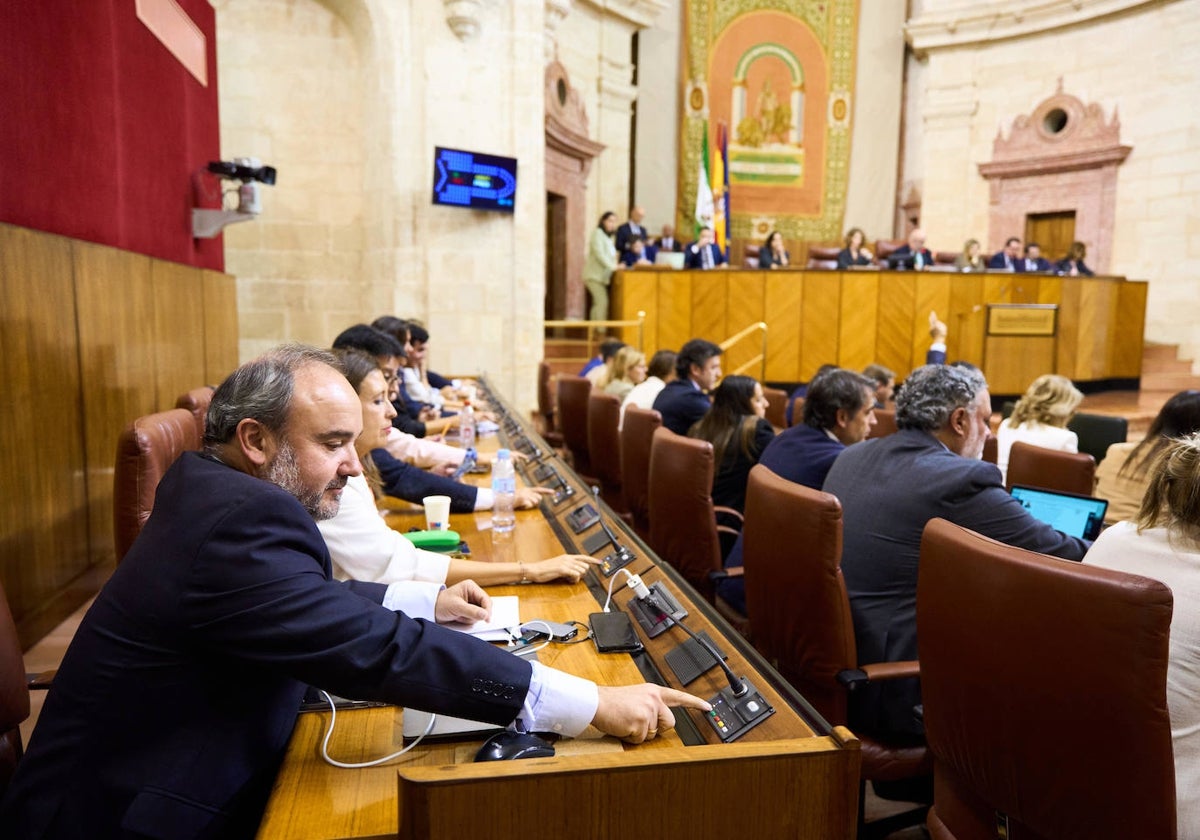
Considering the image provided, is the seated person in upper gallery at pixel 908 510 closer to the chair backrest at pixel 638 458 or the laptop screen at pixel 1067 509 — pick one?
the laptop screen at pixel 1067 509

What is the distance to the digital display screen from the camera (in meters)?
7.38

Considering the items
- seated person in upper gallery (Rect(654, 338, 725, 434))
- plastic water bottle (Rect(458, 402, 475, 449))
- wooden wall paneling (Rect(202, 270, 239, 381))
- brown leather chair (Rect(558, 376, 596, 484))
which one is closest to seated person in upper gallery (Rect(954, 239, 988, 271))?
brown leather chair (Rect(558, 376, 596, 484))

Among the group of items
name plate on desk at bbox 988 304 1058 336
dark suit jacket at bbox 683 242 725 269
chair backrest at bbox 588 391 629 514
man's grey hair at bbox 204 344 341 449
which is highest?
dark suit jacket at bbox 683 242 725 269

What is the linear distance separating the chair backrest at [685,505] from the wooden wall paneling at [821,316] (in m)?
6.68

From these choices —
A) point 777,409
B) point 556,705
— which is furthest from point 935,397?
point 777,409

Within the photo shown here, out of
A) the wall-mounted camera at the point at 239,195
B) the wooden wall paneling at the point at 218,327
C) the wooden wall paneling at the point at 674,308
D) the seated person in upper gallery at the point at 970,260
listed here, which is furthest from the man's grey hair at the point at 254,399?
the seated person in upper gallery at the point at 970,260

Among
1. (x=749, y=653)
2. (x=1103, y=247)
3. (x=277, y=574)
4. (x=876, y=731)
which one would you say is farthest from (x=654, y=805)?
(x=1103, y=247)

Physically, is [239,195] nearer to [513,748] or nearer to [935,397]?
[935,397]

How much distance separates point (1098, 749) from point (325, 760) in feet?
3.71

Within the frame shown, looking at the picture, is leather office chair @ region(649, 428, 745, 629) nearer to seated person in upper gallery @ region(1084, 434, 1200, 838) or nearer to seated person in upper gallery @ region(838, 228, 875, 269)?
seated person in upper gallery @ region(1084, 434, 1200, 838)

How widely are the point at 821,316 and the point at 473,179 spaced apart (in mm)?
4138

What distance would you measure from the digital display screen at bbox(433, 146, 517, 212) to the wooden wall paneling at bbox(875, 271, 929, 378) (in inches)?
170

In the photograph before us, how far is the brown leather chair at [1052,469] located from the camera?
2.88 metres

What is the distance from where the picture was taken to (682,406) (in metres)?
4.22
